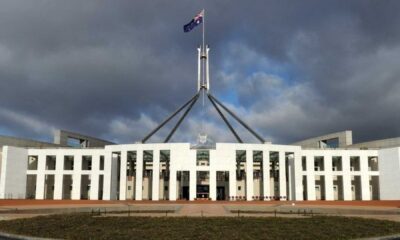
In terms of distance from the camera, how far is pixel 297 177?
56688 mm

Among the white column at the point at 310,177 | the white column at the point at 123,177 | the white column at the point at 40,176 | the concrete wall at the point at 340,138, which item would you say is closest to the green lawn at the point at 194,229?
the white column at the point at 123,177

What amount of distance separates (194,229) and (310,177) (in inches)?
1790

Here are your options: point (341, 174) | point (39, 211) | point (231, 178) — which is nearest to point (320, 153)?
point (341, 174)

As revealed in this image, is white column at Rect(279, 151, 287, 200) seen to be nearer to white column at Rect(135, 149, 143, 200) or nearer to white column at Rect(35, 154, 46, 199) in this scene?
white column at Rect(135, 149, 143, 200)

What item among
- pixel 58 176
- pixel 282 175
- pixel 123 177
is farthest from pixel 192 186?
pixel 58 176

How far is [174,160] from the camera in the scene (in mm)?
53906

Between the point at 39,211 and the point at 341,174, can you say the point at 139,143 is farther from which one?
the point at 341,174

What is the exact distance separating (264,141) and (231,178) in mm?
8197

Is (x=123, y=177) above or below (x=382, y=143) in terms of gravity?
below

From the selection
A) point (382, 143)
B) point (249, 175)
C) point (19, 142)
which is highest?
point (382, 143)

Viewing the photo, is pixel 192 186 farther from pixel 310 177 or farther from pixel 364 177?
pixel 364 177

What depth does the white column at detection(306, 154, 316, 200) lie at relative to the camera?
58969mm

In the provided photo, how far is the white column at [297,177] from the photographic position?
56316mm

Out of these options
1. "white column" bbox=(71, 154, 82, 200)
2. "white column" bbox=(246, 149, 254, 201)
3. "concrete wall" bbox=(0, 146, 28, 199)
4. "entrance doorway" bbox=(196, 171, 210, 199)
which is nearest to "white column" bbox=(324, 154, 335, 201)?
"white column" bbox=(246, 149, 254, 201)
